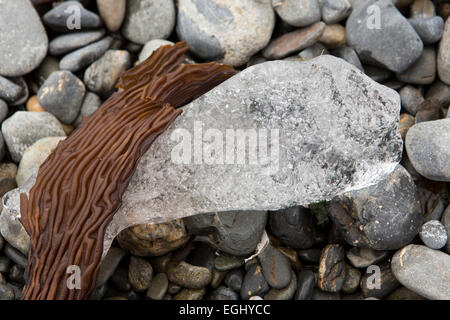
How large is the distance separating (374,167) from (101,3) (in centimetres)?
274

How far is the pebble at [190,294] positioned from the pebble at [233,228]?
410mm

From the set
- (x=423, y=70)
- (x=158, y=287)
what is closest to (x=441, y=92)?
(x=423, y=70)

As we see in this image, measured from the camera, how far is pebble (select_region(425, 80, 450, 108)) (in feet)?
12.1

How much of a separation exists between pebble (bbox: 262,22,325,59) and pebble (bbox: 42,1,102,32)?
62.9 inches

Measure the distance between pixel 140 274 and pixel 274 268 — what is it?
3.52ft

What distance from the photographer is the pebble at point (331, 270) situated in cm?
324

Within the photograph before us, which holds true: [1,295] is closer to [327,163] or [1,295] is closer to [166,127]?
[166,127]

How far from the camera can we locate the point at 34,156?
3307 mm

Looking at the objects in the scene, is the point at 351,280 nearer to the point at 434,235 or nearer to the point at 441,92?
the point at 434,235

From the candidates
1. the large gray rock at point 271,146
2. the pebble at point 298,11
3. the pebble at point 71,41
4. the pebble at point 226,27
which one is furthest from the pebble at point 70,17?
the pebble at point 298,11

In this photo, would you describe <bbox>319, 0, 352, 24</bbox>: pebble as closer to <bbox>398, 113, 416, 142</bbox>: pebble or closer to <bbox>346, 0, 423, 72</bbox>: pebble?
<bbox>346, 0, 423, 72</bbox>: pebble

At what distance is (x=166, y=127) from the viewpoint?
2.83m

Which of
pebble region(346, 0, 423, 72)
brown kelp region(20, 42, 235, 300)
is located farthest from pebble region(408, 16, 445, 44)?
brown kelp region(20, 42, 235, 300)
